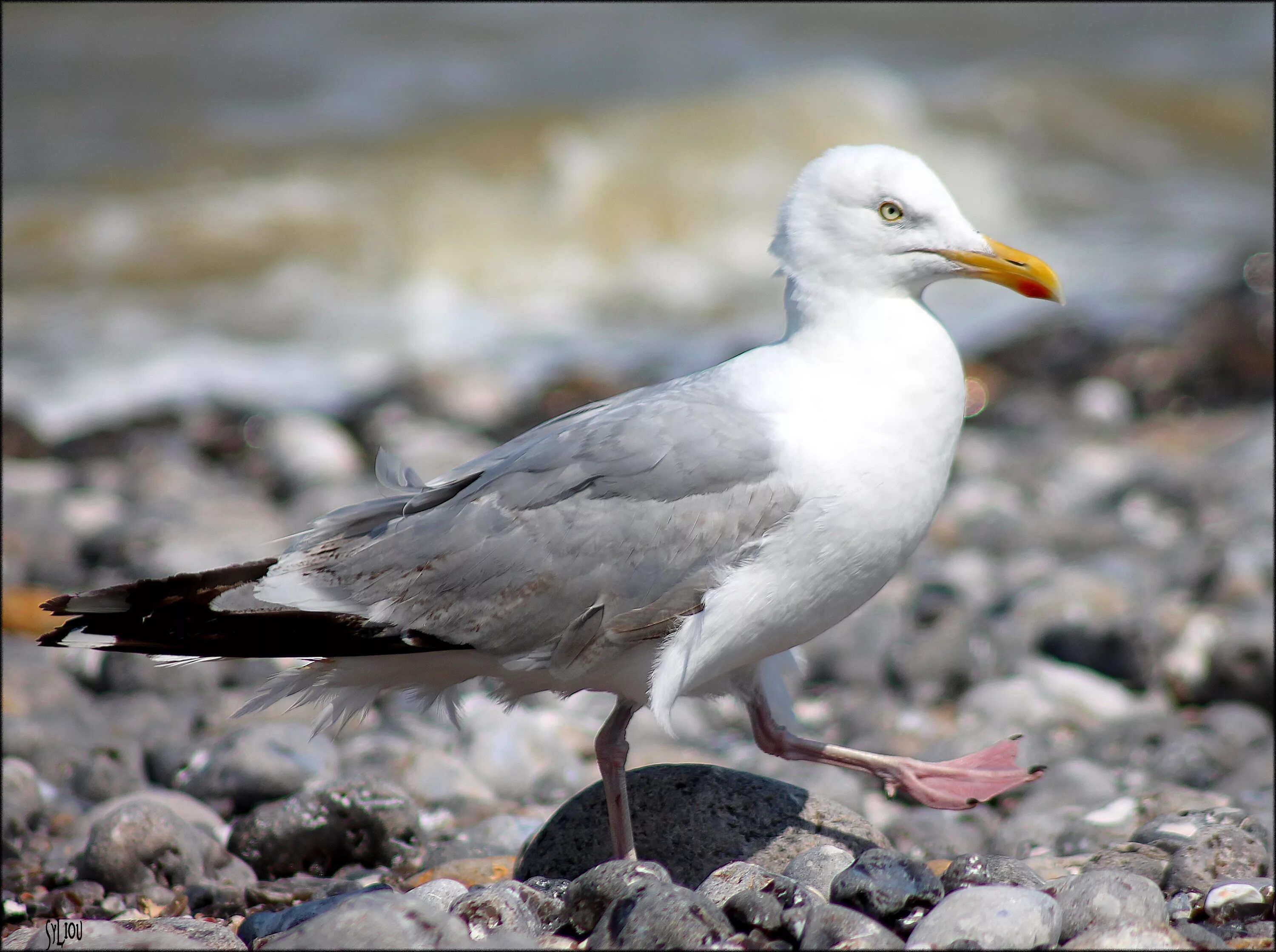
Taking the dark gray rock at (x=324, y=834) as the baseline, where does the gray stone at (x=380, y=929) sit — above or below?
above

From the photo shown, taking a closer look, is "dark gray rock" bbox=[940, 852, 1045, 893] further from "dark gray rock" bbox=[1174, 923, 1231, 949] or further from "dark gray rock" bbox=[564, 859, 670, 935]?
"dark gray rock" bbox=[564, 859, 670, 935]

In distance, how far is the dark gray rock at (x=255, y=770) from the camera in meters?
4.61

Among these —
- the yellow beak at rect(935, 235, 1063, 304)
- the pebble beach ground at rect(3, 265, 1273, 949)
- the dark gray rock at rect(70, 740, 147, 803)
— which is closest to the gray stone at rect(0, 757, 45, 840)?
the pebble beach ground at rect(3, 265, 1273, 949)

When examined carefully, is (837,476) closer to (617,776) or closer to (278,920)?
(617,776)

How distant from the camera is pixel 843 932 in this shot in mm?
2777

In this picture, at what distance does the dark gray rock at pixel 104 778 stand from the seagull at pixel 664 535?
146cm

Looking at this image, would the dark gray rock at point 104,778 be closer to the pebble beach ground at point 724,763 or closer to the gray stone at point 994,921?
the pebble beach ground at point 724,763

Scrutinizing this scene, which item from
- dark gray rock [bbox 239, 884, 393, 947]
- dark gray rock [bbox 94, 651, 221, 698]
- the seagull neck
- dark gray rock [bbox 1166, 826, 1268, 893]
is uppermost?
the seagull neck

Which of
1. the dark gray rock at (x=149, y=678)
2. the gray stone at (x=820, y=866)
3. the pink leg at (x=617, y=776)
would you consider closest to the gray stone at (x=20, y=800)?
the dark gray rock at (x=149, y=678)

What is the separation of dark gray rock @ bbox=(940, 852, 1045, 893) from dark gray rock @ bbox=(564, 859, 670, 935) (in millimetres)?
738

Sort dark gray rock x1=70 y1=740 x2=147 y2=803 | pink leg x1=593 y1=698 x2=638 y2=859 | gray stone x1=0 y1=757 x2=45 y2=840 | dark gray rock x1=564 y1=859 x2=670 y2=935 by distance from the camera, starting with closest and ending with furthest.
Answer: dark gray rock x1=564 y1=859 x2=670 y2=935 → pink leg x1=593 y1=698 x2=638 y2=859 → gray stone x1=0 y1=757 x2=45 y2=840 → dark gray rock x1=70 y1=740 x2=147 y2=803

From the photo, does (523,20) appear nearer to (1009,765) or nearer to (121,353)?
(121,353)

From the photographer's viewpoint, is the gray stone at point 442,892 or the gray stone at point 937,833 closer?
the gray stone at point 442,892

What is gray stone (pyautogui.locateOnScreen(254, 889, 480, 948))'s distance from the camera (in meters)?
2.57
